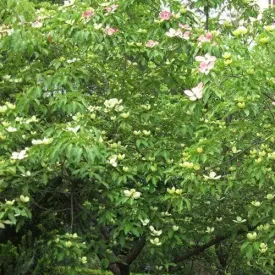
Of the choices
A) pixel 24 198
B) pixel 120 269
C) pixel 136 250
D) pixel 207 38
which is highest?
pixel 207 38

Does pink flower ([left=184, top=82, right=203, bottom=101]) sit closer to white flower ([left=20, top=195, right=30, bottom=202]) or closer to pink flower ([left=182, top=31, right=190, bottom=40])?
pink flower ([left=182, top=31, right=190, bottom=40])

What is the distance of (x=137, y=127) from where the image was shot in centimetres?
356

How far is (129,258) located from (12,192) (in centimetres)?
164

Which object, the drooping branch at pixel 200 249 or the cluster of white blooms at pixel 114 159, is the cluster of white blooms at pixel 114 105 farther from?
the drooping branch at pixel 200 249

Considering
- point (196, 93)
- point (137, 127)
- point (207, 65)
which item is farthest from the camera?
point (137, 127)

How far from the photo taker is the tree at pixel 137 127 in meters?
2.79

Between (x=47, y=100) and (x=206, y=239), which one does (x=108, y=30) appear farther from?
(x=206, y=239)

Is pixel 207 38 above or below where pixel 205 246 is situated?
above

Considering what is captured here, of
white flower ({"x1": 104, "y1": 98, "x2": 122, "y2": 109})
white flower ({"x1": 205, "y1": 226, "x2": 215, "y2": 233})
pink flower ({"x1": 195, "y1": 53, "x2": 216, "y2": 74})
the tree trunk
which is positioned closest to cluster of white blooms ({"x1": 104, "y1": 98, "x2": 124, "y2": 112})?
white flower ({"x1": 104, "y1": 98, "x2": 122, "y2": 109})

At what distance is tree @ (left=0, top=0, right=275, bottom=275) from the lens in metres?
2.79

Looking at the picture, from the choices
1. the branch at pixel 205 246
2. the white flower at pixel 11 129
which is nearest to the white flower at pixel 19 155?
the white flower at pixel 11 129

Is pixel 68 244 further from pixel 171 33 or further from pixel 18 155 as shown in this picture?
pixel 171 33

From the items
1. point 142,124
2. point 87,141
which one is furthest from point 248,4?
point 87,141

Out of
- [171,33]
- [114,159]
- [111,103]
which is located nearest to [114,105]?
[111,103]
